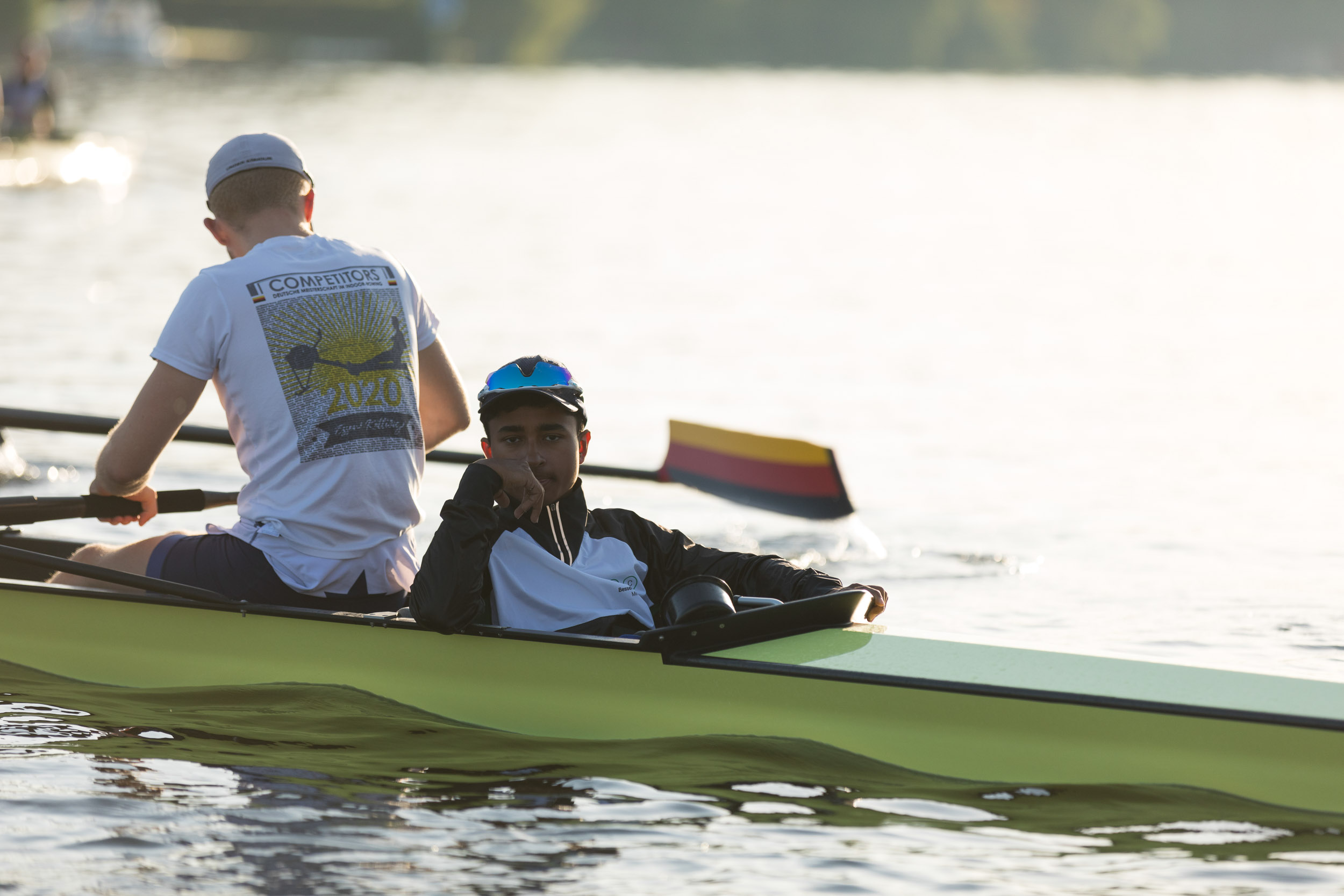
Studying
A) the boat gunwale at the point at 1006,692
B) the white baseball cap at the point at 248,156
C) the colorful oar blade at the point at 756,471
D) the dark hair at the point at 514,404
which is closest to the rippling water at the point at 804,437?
the boat gunwale at the point at 1006,692

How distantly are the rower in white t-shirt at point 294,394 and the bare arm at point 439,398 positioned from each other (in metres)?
0.12

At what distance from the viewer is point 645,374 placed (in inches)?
555

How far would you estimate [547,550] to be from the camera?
15.9 ft

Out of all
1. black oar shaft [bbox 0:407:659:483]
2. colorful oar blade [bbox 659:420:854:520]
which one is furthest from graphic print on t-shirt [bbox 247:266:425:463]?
colorful oar blade [bbox 659:420:854:520]

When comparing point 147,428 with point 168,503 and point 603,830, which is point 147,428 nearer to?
point 168,503

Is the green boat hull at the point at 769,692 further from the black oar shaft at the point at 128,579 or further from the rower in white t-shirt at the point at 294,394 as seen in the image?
the rower in white t-shirt at the point at 294,394

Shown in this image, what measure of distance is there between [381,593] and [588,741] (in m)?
0.76

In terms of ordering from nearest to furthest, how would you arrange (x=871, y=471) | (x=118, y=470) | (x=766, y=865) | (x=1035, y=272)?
1. (x=766, y=865)
2. (x=118, y=470)
3. (x=871, y=471)
4. (x=1035, y=272)

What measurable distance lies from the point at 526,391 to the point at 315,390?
2.06ft

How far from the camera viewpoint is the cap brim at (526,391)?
4.62 m

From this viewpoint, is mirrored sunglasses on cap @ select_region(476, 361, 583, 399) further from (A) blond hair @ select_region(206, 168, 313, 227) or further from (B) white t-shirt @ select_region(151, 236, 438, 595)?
(A) blond hair @ select_region(206, 168, 313, 227)

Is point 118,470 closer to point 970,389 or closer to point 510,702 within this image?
point 510,702

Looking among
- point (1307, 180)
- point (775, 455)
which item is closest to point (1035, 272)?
point (775, 455)

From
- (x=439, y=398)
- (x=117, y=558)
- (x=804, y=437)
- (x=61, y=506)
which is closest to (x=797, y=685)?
(x=439, y=398)
